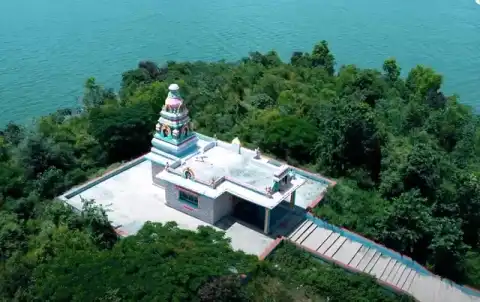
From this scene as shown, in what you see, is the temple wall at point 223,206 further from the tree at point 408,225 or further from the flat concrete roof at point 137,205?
the tree at point 408,225

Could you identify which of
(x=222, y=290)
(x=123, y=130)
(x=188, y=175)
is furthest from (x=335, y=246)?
(x=123, y=130)

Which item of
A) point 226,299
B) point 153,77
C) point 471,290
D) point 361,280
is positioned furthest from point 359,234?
point 153,77

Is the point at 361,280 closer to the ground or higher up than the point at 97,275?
closer to the ground

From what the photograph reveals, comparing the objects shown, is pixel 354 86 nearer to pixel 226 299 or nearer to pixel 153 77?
pixel 153 77

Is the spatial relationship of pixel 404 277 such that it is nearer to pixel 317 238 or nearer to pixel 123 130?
pixel 317 238

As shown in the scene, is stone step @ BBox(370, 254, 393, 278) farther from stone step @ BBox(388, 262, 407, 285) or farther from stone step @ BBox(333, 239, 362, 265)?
stone step @ BBox(333, 239, 362, 265)

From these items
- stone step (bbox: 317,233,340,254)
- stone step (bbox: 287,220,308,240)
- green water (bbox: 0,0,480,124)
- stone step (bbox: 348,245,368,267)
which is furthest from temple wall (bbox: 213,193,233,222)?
green water (bbox: 0,0,480,124)
